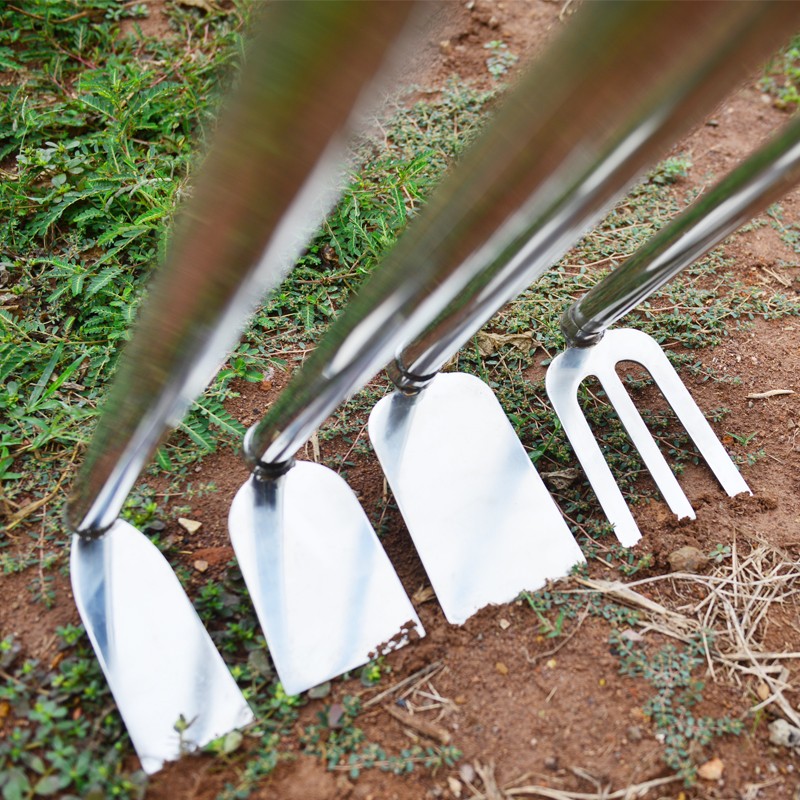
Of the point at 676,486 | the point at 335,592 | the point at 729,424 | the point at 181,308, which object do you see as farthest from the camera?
the point at 729,424

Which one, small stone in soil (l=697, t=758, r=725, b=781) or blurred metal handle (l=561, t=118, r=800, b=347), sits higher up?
blurred metal handle (l=561, t=118, r=800, b=347)

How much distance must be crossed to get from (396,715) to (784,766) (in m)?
0.56

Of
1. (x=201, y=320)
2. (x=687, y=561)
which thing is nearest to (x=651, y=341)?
(x=687, y=561)

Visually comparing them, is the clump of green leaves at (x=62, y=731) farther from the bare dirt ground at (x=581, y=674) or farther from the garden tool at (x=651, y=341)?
the garden tool at (x=651, y=341)

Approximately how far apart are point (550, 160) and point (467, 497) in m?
0.77

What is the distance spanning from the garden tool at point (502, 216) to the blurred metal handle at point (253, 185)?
15 cm

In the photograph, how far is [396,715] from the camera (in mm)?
1162

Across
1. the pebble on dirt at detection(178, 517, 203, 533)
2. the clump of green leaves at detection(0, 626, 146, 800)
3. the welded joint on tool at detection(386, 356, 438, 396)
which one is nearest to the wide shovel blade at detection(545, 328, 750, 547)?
the welded joint on tool at detection(386, 356, 438, 396)

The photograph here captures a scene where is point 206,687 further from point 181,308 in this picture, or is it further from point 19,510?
point 181,308

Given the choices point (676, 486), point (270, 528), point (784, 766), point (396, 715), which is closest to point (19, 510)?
point (270, 528)

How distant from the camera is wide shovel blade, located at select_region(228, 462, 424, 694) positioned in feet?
3.92

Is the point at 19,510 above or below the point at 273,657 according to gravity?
above

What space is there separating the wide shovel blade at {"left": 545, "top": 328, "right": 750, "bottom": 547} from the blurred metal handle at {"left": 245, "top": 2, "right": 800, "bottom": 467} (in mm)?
457

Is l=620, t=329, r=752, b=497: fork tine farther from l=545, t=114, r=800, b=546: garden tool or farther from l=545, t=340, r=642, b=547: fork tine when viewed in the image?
l=545, t=340, r=642, b=547: fork tine
